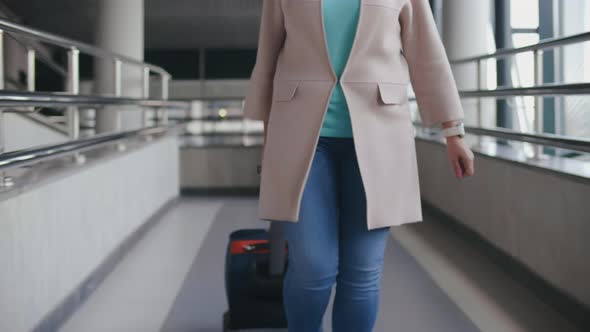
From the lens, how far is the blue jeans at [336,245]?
1671 millimetres

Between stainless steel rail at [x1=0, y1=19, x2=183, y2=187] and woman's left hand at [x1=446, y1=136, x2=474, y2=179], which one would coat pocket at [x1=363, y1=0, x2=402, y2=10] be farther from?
stainless steel rail at [x1=0, y1=19, x2=183, y2=187]

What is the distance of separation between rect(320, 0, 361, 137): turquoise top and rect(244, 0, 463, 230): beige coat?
0.06 feet

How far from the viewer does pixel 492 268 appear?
139 inches

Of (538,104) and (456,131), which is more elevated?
(538,104)

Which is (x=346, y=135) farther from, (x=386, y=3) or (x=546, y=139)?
(x=546, y=139)

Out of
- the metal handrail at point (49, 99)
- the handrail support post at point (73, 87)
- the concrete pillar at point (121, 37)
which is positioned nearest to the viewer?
the metal handrail at point (49, 99)

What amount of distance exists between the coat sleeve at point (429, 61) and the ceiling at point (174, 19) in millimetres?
11111

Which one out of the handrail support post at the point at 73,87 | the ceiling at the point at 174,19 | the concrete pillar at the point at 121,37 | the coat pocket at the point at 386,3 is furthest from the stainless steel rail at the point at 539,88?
the ceiling at the point at 174,19

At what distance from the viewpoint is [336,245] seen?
171 centimetres

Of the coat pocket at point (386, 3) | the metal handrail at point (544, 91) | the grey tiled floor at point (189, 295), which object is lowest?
the grey tiled floor at point (189, 295)

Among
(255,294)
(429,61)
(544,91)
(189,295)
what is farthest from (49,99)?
(544,91)

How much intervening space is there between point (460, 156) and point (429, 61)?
259mm

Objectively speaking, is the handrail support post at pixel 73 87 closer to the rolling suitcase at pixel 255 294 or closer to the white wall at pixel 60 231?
the white wall at pixel 60 231

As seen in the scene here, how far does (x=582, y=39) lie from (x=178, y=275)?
227 centimetres
